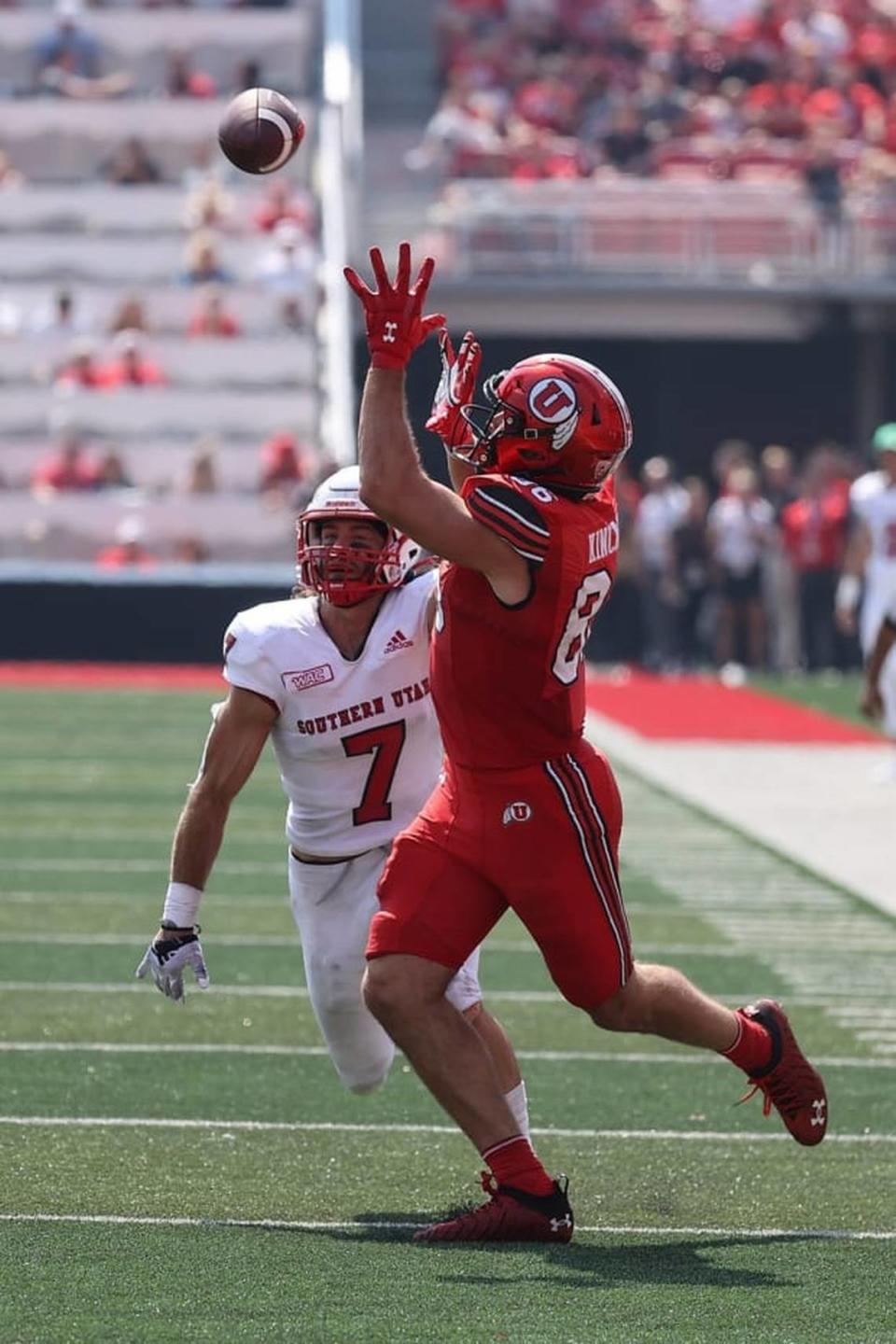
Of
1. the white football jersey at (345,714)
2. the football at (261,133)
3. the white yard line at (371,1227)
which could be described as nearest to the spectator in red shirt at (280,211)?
the football at (261,133)

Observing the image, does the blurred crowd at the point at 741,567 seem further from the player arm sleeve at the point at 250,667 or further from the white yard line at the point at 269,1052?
the player arm sleeve at the point at 250,667

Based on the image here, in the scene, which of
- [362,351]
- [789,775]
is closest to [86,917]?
[789,775]

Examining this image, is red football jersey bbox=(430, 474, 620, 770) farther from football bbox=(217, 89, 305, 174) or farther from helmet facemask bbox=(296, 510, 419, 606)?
football bbox=(217, 89, 305, 174)

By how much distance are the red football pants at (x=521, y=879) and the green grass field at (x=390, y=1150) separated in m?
0.50

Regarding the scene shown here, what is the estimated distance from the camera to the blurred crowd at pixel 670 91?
22.9 meters

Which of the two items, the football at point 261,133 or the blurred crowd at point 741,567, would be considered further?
the blurred crowd at point 741,567

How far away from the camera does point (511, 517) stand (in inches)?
185

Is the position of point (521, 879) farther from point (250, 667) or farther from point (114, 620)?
point (114, 620)

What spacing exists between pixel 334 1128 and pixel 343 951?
0.62 metres

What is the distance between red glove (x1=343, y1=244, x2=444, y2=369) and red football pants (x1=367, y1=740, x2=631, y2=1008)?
2.53 ft

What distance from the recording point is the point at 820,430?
84.4 ft

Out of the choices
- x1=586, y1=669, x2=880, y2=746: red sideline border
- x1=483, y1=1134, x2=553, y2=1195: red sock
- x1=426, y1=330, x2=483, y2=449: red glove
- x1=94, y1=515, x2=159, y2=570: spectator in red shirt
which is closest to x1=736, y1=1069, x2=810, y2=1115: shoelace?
x1=483, y1=1134, x2=553, y2=1195: red sock

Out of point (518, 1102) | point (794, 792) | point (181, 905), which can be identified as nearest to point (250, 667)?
point (181, 905)

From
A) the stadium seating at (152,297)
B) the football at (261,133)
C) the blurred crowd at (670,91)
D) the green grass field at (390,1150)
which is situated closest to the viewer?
the green grass field at (390,1150)
